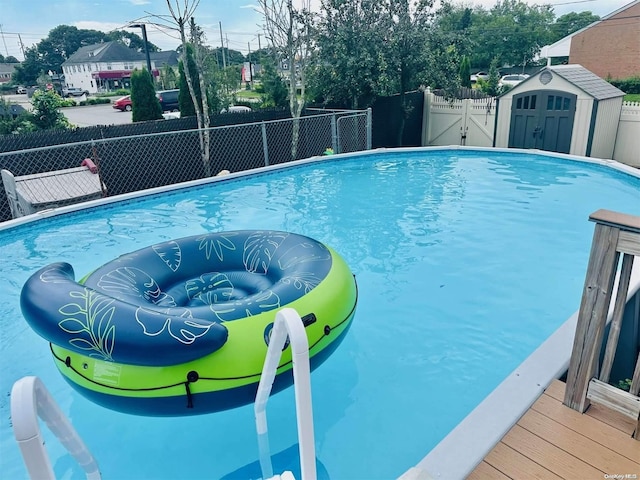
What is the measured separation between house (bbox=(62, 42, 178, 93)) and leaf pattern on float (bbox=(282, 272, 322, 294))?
5151 centimetres

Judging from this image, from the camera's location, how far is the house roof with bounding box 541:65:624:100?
8617mm

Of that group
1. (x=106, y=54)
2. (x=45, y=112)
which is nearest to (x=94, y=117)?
(x=45, y=112)

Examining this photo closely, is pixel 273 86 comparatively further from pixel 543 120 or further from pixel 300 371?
pixel 300 371

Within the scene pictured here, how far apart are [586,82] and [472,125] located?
2476 mm

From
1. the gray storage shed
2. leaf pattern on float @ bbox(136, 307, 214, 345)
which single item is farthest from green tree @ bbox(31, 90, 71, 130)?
the gray storage shed

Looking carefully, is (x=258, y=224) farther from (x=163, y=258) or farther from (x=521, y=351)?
(x=521, y=351)

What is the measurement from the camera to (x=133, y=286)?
290cm

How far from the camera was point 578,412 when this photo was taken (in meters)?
2.05

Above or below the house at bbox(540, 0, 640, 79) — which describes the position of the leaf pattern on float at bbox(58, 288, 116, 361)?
below

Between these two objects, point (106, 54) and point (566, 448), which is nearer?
point (566, 448)

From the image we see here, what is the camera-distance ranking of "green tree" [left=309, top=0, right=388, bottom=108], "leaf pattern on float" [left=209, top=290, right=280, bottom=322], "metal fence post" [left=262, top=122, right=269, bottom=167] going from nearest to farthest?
1. "leaf pattern on float" [left=209, top=290, right=280, bottom=322]
2. "metal fence post" [left=262, top=122, right=269, bottom=167]
3. "green tree" [left=309, top=0, right=388, bottom=108]

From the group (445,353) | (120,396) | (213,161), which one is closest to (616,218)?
(445,353)

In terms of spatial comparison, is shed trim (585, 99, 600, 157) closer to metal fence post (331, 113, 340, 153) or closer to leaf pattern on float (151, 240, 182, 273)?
metal fence post (331, 113, 340, 153)

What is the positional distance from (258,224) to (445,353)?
3.45 m
